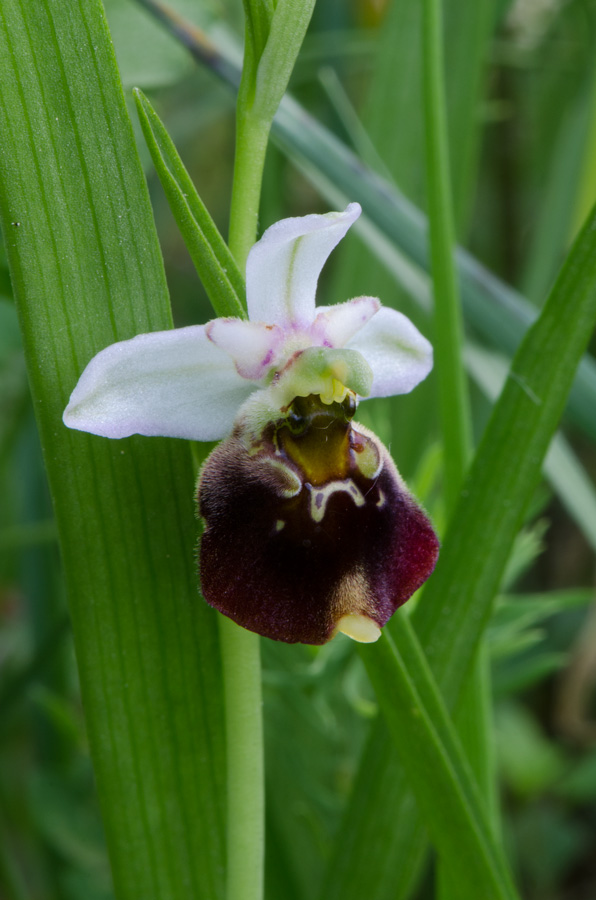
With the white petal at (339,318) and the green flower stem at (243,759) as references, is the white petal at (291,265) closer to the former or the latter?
the white petal at (339,318)

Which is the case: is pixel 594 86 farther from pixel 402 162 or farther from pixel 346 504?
pixel 346 504

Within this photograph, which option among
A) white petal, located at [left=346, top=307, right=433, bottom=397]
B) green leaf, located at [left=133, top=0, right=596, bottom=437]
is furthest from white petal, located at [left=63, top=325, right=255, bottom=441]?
green leaf, located at [left=133, top=0, right=596, bottom=437]

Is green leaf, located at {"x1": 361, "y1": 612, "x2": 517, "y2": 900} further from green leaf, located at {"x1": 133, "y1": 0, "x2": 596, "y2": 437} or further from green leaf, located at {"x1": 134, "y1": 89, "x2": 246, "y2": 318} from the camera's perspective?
green leaf, located at {"x1": 133, "y1": 0, "x2": 596, "y2": 437}

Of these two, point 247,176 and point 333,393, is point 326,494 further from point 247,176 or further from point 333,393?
point 247,176

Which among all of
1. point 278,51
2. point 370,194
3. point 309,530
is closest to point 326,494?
point 309,530

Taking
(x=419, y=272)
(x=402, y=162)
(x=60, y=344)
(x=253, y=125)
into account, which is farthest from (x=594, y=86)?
(x=60, y=344)
